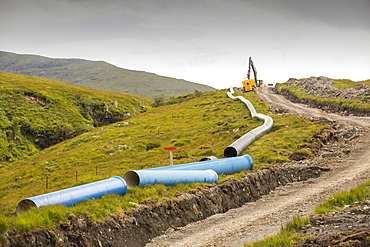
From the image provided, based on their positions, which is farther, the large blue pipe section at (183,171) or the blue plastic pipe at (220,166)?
the blue plastic pipe at (220,166)

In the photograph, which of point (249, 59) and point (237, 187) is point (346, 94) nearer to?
point (237, 187)

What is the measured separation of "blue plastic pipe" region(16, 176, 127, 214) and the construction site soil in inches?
64.6

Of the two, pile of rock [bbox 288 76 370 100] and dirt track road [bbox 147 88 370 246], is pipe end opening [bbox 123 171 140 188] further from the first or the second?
pile of rock [bbox 288 76 370 100]

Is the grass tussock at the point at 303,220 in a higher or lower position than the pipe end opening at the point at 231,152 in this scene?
lower

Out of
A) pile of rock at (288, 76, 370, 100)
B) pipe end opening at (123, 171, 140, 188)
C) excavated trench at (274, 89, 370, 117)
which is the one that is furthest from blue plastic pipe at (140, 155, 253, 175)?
pile of rock at (288, 76, 370, 100)

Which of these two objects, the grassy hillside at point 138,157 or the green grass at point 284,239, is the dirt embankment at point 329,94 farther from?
the green grass at point 284,239

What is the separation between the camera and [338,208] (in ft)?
48.2

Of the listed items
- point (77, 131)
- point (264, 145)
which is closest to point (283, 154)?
point (264, 145)

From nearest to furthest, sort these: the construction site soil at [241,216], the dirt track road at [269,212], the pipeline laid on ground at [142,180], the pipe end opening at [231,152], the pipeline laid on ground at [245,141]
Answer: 1. the construction site soil at [241,216]
2. the dirt track road at [269,212]
3. the pipeline laid on ground at [142,180]
4. the pipe end opening at [231,152]
5. the pipeline laid on ground at [245,141]

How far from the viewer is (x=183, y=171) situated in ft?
71.2

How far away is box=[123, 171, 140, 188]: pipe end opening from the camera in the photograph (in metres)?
19.4

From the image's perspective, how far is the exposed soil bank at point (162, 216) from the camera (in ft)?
43.5

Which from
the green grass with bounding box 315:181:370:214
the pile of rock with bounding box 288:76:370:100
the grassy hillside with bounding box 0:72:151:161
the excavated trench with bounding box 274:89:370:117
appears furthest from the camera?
the grassy hillside with bounding box 0:72:151:161

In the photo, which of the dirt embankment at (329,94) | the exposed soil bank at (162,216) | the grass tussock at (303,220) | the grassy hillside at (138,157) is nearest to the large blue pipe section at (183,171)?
the grassy hillside at (138,157)
